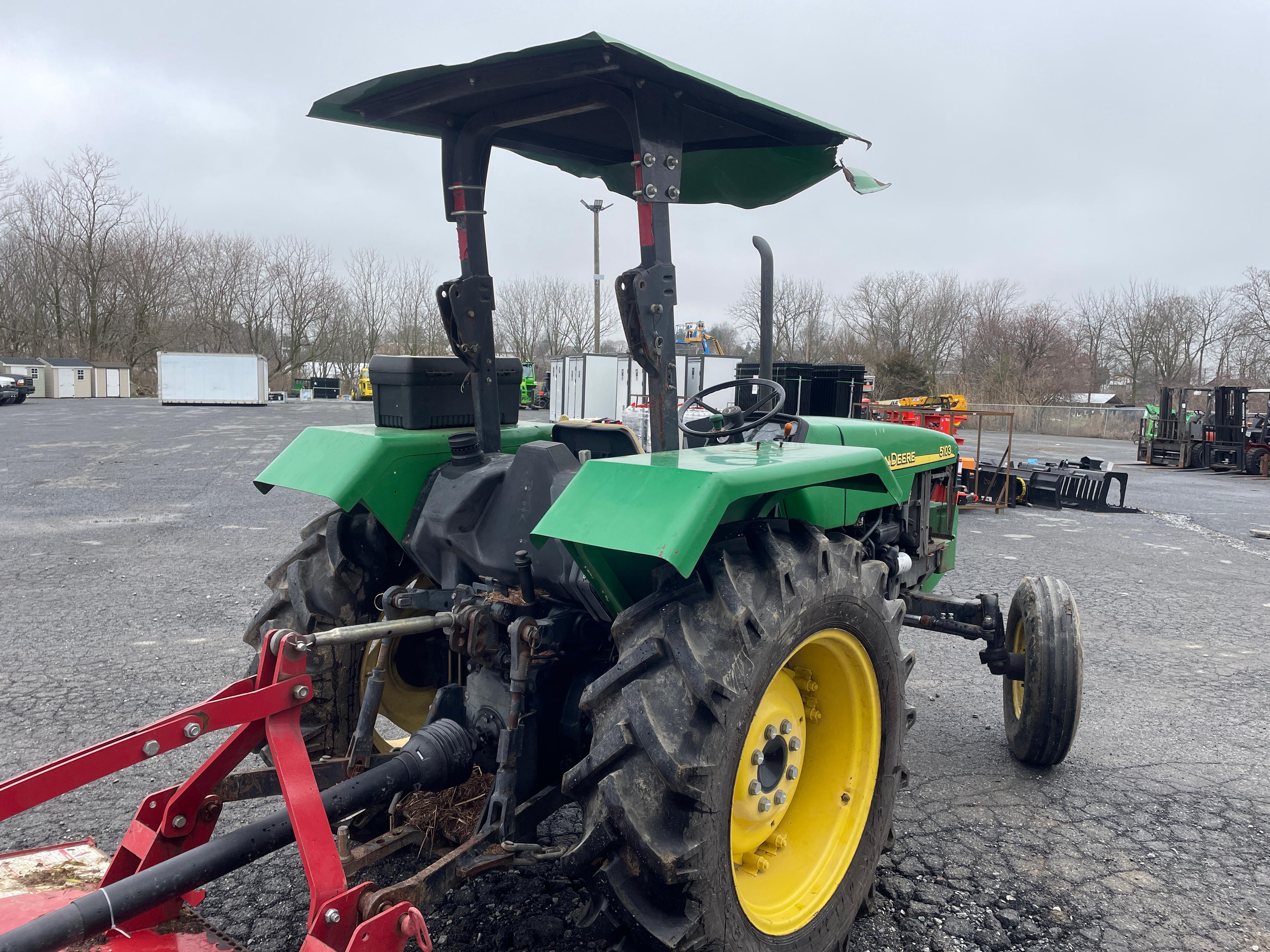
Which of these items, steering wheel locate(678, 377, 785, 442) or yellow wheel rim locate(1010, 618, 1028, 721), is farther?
yellow wheel rim locate(1010, 618, 1028, 721)

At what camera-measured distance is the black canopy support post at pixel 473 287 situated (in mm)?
2695

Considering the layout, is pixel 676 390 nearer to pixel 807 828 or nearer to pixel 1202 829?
pixel 807 828

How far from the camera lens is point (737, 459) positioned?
7.36 ft

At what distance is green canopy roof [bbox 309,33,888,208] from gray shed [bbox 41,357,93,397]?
46343 mm

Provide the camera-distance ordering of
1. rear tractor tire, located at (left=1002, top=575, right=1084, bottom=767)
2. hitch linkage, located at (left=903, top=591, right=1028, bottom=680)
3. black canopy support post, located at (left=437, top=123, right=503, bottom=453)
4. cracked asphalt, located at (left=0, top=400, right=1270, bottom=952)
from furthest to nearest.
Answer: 1. hitch linkage, located at (left=903, top=591, right=1028, bottom=680)
2. rear tractor tire, located at (left=1002, top=575, right=1084, bottom=767)
3. black canopy support post, located at (left=437, top=123, right=503, bottom=453)
4. cracked asphalt, located at (left=0, top=400, right=1270, bottom=952)

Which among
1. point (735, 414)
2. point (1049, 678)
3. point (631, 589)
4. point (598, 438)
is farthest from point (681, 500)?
point (1049, 678)

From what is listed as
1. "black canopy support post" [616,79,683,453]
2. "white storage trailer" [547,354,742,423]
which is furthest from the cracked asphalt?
"white storage trailer" [547,354,742,423]

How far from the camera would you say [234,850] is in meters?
1.82

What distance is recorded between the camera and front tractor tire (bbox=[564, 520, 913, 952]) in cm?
183

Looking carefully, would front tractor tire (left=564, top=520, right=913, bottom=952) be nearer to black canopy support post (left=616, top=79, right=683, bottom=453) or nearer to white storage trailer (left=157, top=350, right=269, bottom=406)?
black canopy support post (left=616, top=79, right=683, bottom=453)

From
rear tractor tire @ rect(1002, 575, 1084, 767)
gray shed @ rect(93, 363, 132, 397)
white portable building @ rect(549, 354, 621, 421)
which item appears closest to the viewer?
rear tractor tire @ rect(1002, 575, 1084, 767)

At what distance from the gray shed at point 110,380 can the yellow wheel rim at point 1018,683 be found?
4907 centimetres

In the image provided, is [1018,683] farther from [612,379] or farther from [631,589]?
[612,379]

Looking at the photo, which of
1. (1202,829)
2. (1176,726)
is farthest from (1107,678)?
(1202,829)
